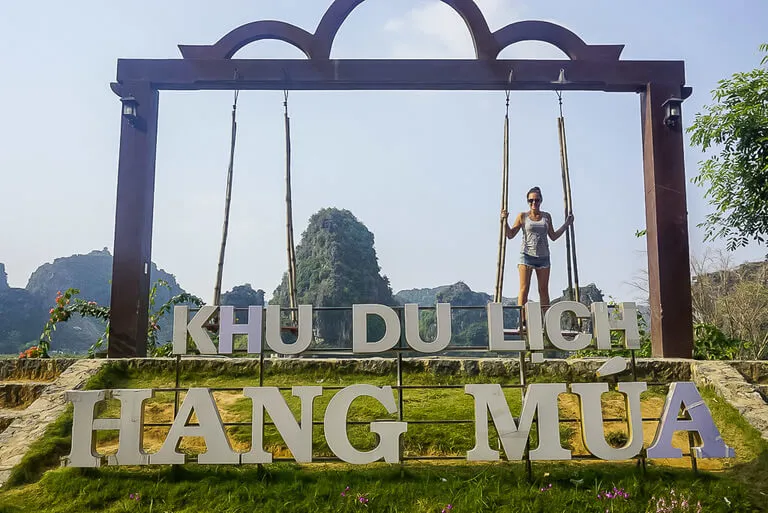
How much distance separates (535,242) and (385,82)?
7.75ft

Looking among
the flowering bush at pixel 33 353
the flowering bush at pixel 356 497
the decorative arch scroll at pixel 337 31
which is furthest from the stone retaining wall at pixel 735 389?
the flowering bush at pixel 33 353

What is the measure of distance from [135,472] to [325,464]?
4.38 ft

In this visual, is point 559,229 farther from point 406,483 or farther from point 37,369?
point 37,369

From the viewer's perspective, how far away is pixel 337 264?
136 ft

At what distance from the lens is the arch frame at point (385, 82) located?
6.51 metres

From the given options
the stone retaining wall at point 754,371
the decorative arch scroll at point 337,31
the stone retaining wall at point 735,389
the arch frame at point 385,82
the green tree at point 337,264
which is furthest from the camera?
the green tree at point 337,264

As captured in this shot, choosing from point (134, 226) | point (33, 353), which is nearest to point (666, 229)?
point (134, 226)

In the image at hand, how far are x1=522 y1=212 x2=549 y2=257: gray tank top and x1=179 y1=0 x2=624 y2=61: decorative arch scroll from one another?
187cm

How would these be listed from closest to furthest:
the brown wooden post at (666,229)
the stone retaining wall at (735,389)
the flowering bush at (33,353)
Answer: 1. the stone retaining wall at (735,389)
2. the brown wooden post at (666,229)
3. the flowering bush at (33,353)

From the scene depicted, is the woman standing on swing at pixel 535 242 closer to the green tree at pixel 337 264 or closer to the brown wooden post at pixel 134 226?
the brown wooden post at pixel 134 226

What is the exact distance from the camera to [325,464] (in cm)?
456

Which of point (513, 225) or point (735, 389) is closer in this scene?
point (735, 389)

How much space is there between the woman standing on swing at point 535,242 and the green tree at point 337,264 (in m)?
34.0

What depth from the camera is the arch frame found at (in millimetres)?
6508
